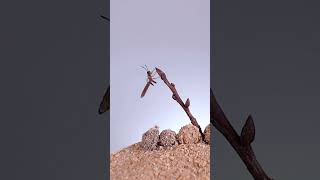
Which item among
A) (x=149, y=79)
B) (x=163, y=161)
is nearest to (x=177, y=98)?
(x=149, y=79)

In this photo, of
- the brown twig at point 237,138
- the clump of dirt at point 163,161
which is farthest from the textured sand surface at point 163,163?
the brown twig at point 237,138

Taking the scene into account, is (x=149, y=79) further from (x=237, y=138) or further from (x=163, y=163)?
(x=237, y=138)

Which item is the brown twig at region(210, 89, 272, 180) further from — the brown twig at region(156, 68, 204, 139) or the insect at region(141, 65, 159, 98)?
the insect at region(141, 65, 159, 98)

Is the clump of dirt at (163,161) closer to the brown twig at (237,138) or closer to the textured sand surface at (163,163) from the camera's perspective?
the textured sand surface at (163,163)

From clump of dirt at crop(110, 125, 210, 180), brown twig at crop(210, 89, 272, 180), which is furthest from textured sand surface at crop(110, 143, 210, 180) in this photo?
brown twig at crop(210, 89, 272, 180)

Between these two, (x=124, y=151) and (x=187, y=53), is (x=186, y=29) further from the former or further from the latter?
(x=124, y=151)
